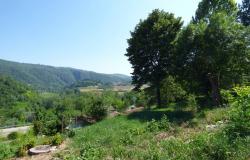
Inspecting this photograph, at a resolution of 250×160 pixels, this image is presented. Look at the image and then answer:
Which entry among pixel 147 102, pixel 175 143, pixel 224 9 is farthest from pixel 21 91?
pixel 175 143

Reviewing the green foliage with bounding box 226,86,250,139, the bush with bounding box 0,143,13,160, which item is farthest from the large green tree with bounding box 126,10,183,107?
the green foliage with bounding box 226,86,250,139

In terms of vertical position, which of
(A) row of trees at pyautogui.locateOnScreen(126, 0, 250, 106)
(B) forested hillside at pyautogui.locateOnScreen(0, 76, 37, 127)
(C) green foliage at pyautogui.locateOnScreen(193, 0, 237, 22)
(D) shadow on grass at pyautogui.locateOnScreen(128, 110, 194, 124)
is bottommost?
(B) forested hillside at pyautogui.locateOnScreen(0, 76, 37, 127)

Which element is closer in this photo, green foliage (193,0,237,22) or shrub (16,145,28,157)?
shrub (16,145,28,157)

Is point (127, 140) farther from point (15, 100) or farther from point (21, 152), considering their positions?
point (15, 100)

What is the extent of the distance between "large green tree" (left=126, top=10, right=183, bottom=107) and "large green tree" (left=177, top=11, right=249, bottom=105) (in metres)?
6.64

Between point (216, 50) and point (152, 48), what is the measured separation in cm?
961

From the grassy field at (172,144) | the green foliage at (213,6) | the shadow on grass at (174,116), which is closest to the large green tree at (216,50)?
the shadow on grass at (174,116)

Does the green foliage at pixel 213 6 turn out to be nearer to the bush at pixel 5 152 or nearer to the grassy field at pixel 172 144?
the grassy field at pixel 172 144

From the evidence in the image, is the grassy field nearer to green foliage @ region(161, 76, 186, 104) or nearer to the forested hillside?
green foliage @ region(161, 76, 186, 104)

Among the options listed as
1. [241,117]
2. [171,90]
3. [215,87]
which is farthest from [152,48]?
[241,117]

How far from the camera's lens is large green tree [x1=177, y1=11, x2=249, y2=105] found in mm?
21188

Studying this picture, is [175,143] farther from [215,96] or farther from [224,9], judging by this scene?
[224,9]

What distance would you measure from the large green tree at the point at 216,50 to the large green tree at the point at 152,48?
6642 millimetres

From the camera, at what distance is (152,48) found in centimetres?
2997
